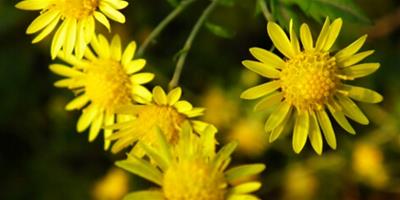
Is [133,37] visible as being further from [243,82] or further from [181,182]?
[181,182]

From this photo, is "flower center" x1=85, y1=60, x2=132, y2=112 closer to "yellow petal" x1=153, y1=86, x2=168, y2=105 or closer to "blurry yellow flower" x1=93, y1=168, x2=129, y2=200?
"yellow petal" x1=153, y1=86, x2=168, y2=105

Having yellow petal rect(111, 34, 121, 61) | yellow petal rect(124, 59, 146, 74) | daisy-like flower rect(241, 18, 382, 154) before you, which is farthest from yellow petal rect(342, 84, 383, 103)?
yellow petal rect(111, 34, 121, 61)

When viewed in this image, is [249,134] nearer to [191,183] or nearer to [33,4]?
[191,183]

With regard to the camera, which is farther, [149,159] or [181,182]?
[149,159]

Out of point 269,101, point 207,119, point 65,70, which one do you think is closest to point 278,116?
point 269,101

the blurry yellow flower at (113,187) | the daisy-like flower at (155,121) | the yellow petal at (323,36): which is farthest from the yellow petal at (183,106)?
the blurry yellow flower at (113,187)

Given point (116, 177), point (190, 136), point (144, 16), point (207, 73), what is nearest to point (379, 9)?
point (207, 73)
